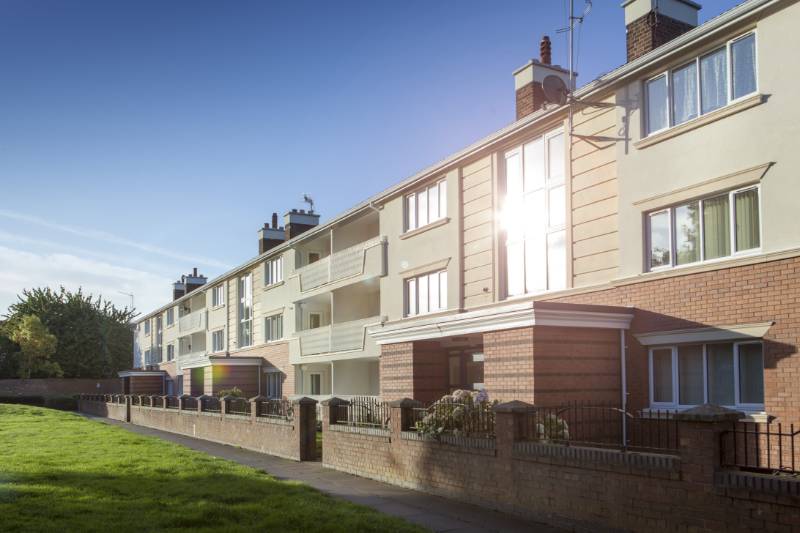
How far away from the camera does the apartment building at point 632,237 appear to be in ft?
42.3

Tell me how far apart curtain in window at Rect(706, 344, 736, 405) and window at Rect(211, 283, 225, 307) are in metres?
33.9

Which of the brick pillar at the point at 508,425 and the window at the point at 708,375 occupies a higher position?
the window at the point at 708,375

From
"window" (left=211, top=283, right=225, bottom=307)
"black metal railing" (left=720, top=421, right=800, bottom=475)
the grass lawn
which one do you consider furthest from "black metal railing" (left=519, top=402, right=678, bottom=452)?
"window" (left=211, top=283, right=225, bottom=307)

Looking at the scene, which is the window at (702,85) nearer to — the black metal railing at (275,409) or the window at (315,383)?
the black metal railing at (275,409)

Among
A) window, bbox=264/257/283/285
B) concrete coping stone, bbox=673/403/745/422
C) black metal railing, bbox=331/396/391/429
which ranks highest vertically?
window, bbox=264/257/283/285

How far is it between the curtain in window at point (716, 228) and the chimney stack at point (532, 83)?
251 inches

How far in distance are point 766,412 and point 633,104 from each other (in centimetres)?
655

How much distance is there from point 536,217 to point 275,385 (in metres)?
21.9

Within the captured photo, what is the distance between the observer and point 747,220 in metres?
13.4

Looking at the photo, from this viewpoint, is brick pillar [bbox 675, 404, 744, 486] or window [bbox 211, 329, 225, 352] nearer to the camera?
brick pillar [bbox 675, 404, 744, 486]

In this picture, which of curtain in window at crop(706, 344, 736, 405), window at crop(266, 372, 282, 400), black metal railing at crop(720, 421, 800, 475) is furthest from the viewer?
window at crop(266, 372, 282, 400)

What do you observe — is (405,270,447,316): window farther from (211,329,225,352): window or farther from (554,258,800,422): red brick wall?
(211,329,225,352): window

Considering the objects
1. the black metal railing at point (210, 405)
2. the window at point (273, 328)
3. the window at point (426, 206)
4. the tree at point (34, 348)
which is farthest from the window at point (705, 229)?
the tree at point (34, 348)

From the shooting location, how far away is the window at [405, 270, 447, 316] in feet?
72.6
